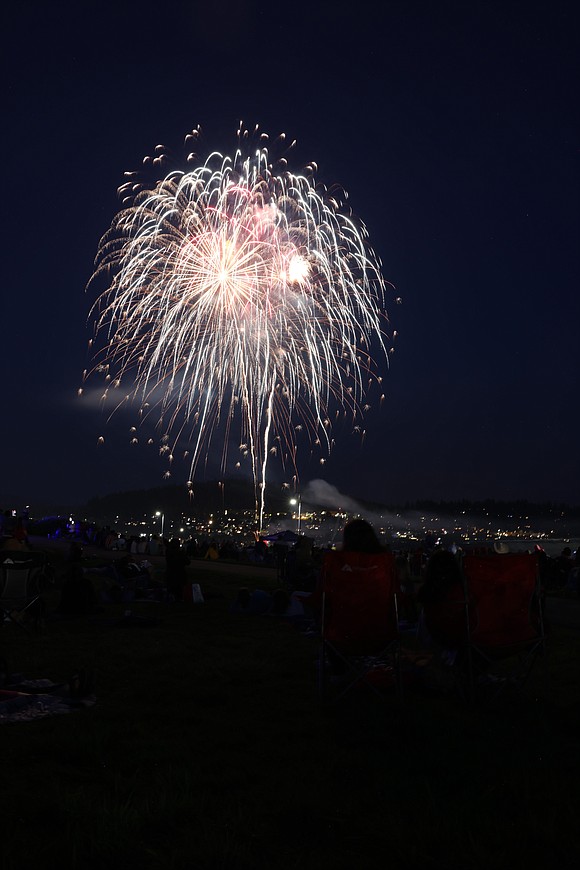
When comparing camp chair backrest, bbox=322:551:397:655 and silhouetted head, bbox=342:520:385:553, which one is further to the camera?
silhouetted head, bbox=342:520:385:553

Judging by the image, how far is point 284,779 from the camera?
369 cm

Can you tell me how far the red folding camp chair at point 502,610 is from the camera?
610 centimetres

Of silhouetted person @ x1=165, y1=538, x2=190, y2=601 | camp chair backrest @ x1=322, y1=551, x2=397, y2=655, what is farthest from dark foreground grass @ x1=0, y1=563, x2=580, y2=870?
silhouetted person @ x1=165, y1=538, x2=190, y2=601

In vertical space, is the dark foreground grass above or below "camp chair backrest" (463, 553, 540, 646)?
below

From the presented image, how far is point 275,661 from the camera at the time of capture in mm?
7684

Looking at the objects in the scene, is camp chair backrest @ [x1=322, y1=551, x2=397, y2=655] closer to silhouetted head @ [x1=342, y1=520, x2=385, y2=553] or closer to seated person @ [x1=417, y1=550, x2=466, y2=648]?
seated person @ [x1=417, y1=550, x2=466, y2=648]

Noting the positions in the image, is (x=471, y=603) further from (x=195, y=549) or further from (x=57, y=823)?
(x=195, y=549)

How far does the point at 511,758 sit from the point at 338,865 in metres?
1.82

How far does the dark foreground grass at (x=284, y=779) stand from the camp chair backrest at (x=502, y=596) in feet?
1.98

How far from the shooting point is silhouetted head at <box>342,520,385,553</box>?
718 centimetres

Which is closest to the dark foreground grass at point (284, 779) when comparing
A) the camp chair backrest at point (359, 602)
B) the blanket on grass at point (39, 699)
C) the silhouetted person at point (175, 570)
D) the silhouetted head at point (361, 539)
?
the blanket on grass at point (39, 699)

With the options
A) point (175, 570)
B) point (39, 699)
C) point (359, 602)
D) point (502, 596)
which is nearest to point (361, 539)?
point (359, 602)

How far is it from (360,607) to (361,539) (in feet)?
4.27

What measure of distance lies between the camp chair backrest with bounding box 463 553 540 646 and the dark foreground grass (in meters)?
0.60
